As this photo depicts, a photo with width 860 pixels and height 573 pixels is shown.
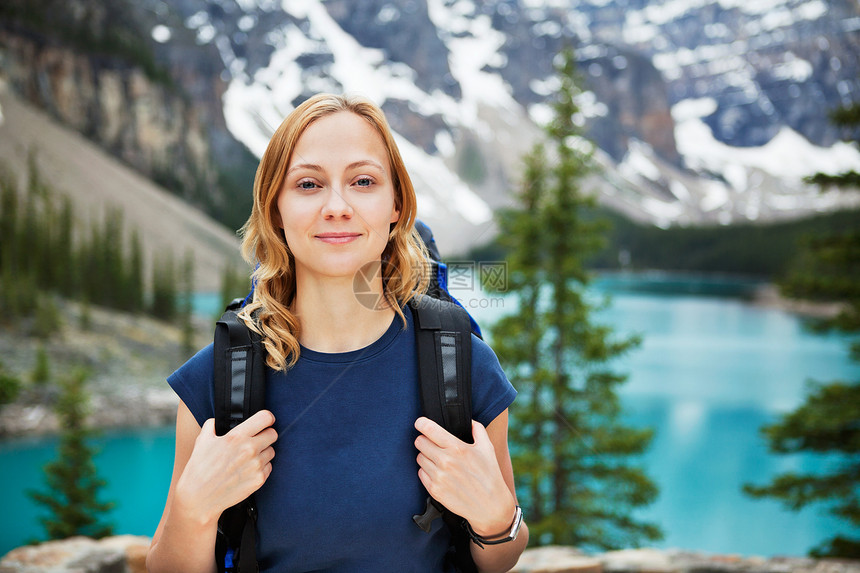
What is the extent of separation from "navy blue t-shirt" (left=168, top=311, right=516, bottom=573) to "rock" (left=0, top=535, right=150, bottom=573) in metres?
2.42

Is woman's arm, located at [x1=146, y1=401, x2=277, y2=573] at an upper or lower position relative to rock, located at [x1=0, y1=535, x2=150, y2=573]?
upper

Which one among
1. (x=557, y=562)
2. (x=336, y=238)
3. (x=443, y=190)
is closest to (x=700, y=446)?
(x=443, y=190)

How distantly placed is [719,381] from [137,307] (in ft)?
120

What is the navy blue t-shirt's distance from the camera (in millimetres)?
1166

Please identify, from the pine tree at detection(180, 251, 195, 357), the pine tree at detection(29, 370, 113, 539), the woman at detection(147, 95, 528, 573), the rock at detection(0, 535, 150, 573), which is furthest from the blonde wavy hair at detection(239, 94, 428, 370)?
the pine tree at detection(180, 251, 195, 357)

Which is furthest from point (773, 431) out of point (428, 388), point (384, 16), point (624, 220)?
point (624, 220)

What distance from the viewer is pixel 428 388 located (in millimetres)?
1218

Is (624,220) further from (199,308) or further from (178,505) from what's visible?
(178,505)

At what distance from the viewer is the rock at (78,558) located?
2.94m

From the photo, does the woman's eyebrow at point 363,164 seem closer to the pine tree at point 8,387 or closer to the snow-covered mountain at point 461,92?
the snow-covered mountain at point 461,92

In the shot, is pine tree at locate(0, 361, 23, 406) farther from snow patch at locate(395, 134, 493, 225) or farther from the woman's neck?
the woman's neck

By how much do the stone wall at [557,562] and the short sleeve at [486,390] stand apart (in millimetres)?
2216

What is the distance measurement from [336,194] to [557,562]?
9.27 ft

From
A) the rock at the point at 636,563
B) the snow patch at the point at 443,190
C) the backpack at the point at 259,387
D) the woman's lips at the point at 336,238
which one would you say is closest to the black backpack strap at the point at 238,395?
the backpack at the point at 259,387
